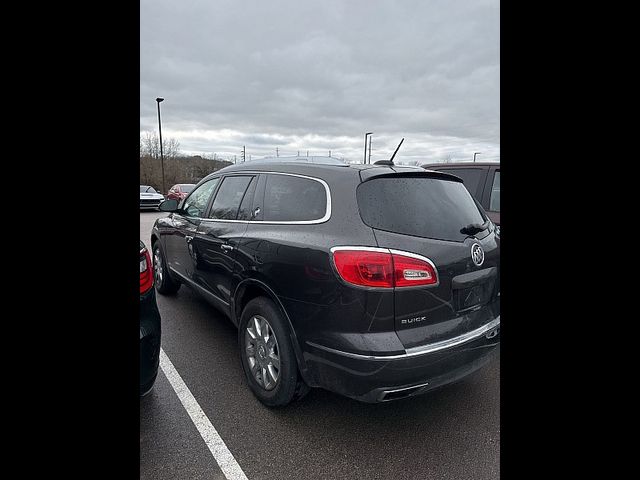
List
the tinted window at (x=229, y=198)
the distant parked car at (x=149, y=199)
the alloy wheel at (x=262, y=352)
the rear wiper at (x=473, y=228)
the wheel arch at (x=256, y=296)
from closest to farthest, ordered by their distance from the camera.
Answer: the wheel arch at (x=256, y=296) → the rear wiper at (x=473, y=228) → the alloy wheel at (x=262, y=352) → the tinted window at (x=229, y=198) → the distant parked car at (x=149, y=199)

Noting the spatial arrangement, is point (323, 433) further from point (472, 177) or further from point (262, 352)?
point (472, 177)

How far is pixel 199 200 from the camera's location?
3.88 m

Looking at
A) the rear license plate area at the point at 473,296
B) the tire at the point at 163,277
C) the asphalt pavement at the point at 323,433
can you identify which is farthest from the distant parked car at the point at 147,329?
the tire at the point at 163,277

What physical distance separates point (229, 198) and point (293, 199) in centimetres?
98

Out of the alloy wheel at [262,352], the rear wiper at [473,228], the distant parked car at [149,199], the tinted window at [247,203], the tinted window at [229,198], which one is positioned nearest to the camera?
the rear wiper at [473,228]

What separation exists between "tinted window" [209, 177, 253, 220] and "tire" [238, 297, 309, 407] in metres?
0.89

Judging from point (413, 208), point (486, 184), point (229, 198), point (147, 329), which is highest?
point (486, 184)

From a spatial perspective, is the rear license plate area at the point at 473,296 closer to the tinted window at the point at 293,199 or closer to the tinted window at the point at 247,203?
the tinted window at the point at 293,199

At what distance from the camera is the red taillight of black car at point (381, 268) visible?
1.84 metres

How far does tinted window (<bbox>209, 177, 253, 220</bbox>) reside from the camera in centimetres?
300

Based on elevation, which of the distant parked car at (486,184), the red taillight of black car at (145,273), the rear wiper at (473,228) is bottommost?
the red taillight of black car at (145,273)

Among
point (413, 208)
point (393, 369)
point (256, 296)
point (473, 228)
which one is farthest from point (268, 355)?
point (473, 228)

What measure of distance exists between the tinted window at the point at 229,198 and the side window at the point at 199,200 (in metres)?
0.26
